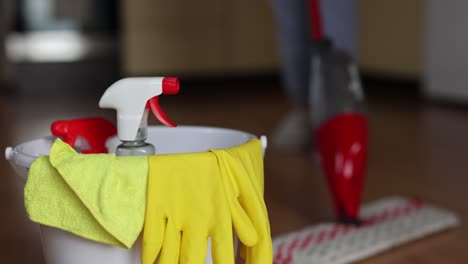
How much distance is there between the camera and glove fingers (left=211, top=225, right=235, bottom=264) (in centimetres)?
62

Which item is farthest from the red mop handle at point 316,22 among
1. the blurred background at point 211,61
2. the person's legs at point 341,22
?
the blurred background at point 211,61

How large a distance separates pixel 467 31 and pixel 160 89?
222cm

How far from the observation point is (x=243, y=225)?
63 cm

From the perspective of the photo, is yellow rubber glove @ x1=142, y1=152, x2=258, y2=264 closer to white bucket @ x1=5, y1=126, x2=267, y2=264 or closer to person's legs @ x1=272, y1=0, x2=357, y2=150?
white bucket @ x1=5, y1=126, x2=267, y2=264

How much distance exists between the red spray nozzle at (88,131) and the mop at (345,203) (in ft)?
1.08

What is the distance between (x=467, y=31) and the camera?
261 cm

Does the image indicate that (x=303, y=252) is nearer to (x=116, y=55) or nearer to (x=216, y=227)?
(x=216, y=227)

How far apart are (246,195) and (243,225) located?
0.09 ft

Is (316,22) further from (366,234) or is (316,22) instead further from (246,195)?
(246,195)

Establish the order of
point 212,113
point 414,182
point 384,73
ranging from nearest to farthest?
point 414,182, point 212,113, point 384,73

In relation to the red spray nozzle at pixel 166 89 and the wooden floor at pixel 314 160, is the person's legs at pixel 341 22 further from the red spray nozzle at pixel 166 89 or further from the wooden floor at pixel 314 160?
the red spray nozzle at pixel 166 89

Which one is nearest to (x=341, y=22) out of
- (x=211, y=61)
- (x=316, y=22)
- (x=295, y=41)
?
(x=316, y=22)

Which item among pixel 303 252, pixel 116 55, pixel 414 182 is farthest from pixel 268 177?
pixel 116 55

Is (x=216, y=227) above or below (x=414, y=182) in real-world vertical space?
above
